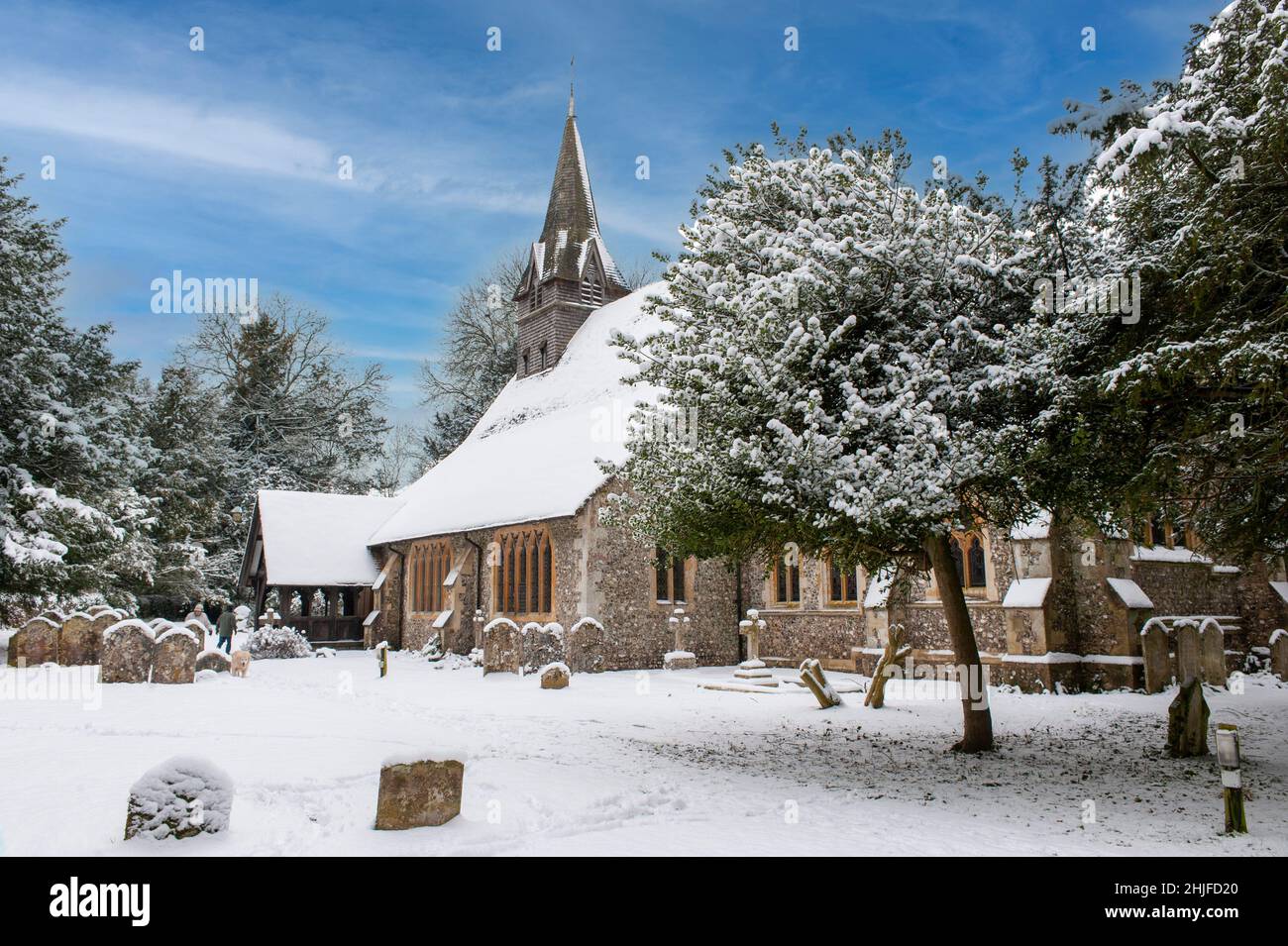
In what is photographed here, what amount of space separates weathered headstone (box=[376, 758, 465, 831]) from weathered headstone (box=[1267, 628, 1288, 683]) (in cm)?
1739

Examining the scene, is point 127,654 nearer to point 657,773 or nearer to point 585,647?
point 585,647

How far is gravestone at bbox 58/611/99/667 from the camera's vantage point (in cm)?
1898

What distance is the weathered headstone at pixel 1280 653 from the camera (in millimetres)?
17250

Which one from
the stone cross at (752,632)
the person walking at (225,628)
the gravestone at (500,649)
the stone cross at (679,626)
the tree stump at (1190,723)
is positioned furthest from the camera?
the person walking at (225,628)

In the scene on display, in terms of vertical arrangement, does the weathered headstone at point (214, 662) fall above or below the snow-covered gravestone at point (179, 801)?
below

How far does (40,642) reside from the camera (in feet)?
62.6

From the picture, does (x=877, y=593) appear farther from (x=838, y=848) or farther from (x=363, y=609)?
(x=363, y=609)

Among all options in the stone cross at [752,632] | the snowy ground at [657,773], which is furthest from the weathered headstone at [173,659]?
the stone cross at [752,632]

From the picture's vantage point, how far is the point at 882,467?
27.7 ft

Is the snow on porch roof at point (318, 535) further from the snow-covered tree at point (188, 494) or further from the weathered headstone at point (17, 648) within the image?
the weathered headstone at point (17, 648)

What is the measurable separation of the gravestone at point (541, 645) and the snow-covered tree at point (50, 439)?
10448 millimetres

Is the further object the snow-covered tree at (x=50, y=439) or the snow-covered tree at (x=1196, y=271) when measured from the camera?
the snow-covered tree at (x=50, y=439)
